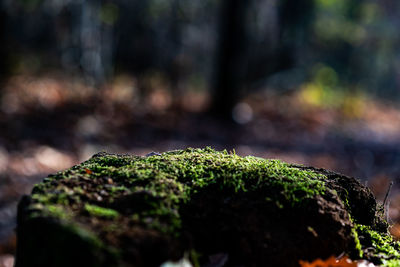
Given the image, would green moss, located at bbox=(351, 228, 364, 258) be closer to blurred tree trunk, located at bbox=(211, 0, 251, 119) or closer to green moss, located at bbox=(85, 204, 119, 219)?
green moss, located at bbox=(85, 204, 119, 219)

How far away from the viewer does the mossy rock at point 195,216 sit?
1.44m

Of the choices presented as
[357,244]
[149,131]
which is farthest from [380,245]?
[149,131]

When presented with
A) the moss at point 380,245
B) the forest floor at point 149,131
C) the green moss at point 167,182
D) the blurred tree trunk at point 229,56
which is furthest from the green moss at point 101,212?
the blurred tree trunk at point 229,56

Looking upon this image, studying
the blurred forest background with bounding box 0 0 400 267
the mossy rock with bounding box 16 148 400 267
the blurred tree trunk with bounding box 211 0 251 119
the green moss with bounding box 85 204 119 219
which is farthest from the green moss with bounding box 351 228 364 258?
the blurred tree trunk with bounding box 211 0 251 119

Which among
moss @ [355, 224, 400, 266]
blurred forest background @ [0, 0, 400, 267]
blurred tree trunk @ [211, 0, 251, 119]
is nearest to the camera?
moss @ [355, 224, 400, 266]

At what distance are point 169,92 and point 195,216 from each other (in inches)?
483

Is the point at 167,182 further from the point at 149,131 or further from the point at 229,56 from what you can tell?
the point at 229,56

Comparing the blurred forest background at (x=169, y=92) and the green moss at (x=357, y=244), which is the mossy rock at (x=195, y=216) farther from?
the blurred forest background at (x=169, y=92)

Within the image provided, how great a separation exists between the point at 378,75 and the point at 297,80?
1648 centimetres

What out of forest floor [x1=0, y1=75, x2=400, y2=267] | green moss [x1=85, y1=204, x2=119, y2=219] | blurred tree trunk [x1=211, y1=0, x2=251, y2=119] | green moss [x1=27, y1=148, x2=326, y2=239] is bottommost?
green moss [x1=85, y1=204, x2=119, y2=219]

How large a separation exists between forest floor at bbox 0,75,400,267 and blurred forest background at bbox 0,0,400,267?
37 mm

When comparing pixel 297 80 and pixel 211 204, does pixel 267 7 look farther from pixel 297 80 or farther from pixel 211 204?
pixel 211 204

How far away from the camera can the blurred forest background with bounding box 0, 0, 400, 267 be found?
8438mm

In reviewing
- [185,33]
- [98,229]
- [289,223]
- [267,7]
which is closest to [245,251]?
[289,223]
